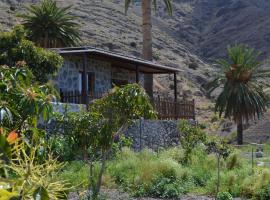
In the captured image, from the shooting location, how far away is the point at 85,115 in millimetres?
9492

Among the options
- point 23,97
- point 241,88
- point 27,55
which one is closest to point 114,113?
point 23,97

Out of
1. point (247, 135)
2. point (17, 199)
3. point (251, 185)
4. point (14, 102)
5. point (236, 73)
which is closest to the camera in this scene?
point (17, 199)

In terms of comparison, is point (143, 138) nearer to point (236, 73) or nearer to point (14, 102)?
point (14, 102)

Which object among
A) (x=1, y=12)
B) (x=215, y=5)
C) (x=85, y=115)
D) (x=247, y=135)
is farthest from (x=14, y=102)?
(x=215, y=5)

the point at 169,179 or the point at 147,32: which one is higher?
the point at 147,32

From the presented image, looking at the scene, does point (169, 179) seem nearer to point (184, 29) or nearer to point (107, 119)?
point (107, 119)

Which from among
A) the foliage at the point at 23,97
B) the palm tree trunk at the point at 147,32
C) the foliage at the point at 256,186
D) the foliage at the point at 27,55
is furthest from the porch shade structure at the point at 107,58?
the foliage at the point at 23,97

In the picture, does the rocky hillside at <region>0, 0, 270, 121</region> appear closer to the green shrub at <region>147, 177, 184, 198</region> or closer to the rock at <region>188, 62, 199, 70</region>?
the rock at <region>188, 62, 199, 70</region>

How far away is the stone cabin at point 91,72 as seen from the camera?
2155 cm

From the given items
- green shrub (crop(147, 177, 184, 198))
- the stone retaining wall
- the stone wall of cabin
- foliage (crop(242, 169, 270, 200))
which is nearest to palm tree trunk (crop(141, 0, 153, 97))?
the stone wall of cabin

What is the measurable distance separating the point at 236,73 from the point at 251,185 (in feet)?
92.0

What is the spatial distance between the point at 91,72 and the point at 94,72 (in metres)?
0.24

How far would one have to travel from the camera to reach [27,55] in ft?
62.1

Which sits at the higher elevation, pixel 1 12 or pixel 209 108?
pixel 1 12
